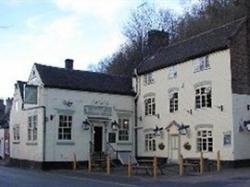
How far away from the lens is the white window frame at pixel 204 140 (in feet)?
111

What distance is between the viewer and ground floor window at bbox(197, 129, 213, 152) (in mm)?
33812

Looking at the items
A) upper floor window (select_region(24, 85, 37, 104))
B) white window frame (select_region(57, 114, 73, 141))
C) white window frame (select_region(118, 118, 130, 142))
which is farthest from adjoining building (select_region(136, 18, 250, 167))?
upper floor window (select_region(24, 85, 37, 104))

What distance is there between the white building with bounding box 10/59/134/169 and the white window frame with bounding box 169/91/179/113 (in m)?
4.80

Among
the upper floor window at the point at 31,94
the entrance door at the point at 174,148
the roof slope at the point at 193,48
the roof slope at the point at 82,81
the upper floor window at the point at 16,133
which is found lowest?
the entrance door at the point at 174,148

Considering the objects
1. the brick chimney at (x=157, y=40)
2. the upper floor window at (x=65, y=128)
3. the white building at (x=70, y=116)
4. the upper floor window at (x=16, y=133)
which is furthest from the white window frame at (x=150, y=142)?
the upper floor window at (x=16, y=133)

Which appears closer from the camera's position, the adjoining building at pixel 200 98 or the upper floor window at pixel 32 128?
the adjoining building at pixel 200 98

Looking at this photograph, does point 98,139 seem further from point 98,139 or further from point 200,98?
point 200,98

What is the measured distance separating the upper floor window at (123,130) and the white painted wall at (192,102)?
973 millimetres

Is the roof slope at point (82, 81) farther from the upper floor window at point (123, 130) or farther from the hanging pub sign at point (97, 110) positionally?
the upper floor window at point (123, 130)

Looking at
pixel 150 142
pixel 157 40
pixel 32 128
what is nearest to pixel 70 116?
pixel 32 128

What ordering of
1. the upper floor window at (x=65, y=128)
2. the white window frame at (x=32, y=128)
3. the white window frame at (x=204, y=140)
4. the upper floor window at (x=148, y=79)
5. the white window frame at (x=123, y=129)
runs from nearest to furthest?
1. the white window frame at (x=204, y=140)
2. the upper floor window at (x=65, y=128)
3. the white window frame at (x=32, y=128)
4. the upper floor window at (x=148, y=79)
5. the white window frame at (x=123, y=129)

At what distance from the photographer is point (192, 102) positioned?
3553cm

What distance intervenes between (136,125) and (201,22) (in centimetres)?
1551

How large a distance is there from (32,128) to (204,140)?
521 inches
